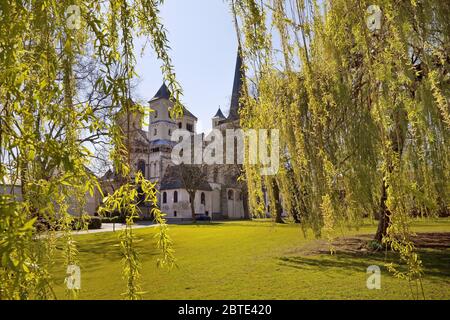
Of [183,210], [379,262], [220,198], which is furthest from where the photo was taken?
[220,198]

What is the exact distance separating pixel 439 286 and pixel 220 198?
4369cm

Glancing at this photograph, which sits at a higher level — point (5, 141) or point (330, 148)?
point (330, 148)

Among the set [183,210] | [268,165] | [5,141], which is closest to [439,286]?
[268,165]

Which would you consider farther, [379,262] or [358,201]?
[379,262]

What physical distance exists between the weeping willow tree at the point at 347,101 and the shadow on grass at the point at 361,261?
3.30ft

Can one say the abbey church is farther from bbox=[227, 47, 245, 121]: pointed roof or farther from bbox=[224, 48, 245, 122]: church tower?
bbox=[224, 48, 245, 122]: church tower

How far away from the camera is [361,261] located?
789 centimetres

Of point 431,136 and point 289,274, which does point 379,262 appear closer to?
point 289,274

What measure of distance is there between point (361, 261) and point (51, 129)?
7.54 metres

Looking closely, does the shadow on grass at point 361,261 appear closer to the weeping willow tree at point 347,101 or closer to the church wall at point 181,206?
the weeping willow tree at point 347,101

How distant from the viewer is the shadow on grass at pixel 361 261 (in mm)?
6963

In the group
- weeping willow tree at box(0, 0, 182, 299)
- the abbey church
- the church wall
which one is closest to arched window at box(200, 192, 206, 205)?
the abbey church

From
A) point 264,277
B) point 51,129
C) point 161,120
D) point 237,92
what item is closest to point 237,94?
point 264,277

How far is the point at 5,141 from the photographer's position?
1384 millimetres
